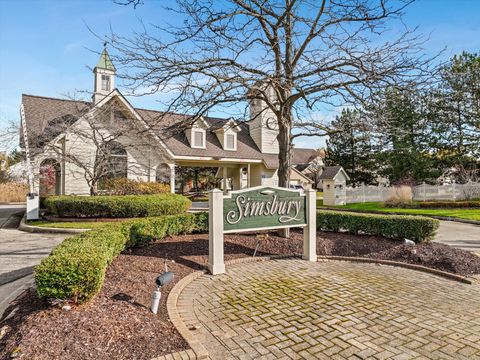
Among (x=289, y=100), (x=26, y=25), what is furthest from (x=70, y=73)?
(x=289, y=100)

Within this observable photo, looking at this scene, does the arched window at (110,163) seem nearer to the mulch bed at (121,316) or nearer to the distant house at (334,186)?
the mulch bed at (121,316)

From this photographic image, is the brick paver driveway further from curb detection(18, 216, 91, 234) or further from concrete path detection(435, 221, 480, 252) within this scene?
curb detection(18, 216, 91, 234)

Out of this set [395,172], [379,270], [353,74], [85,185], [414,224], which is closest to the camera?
[379,270]

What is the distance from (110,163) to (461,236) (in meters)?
16.9

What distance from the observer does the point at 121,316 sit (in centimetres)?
370

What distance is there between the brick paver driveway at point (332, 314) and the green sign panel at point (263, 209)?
1024 mm

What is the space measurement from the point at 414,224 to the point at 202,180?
34460 mm

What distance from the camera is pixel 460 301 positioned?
4.88 m

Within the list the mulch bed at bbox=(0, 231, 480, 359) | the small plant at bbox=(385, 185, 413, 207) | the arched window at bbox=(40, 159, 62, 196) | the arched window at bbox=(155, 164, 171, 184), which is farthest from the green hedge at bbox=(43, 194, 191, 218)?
the small plant at bbox=(385, 185, 413, 207)

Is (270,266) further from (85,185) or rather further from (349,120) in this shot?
(85,185)

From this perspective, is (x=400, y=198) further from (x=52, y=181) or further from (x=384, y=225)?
(x=52, y=181)

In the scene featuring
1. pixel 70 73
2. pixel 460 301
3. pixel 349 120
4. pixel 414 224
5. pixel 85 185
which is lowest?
pixel 460 301

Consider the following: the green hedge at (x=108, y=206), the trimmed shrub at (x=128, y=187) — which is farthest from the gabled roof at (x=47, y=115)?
the trimmed shrub at (x=128, y=187)

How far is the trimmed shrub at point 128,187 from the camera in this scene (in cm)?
1664
